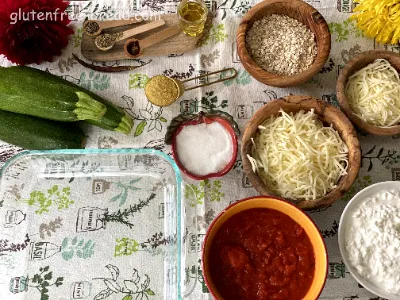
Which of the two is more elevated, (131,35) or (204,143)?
(131,35)

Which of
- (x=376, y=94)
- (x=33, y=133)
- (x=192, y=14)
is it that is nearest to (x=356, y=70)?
(x=376, y=94)

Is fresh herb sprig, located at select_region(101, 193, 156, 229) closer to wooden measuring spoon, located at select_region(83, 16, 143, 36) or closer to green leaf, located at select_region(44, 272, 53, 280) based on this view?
green leaf, located at select_region(44, 272, 53, 280)

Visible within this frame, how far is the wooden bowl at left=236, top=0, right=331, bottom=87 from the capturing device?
1511 mm

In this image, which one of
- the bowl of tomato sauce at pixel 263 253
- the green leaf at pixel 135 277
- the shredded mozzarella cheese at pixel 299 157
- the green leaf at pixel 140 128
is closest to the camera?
the bowl of tomato sauce at pixel 263 253

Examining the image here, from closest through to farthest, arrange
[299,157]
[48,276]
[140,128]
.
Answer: [299,157] < [48,276] < [140,128]

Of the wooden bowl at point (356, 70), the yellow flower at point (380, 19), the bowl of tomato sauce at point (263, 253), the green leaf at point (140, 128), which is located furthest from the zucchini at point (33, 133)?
the yellow flower at point (380, 19)

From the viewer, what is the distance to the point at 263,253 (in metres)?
1.35

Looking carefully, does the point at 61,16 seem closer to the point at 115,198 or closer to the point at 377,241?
the point at 115,198

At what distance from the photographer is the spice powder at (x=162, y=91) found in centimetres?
160

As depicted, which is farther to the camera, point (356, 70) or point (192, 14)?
point (192, 14)

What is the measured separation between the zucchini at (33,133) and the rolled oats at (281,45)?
691 millimetres

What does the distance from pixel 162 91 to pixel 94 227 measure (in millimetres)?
518

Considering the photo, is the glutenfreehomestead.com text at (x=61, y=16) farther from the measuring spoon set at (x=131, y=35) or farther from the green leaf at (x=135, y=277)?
the green leaf at (x=135, y=277)

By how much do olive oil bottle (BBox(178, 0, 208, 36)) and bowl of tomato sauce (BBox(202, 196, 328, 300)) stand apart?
674 mm
